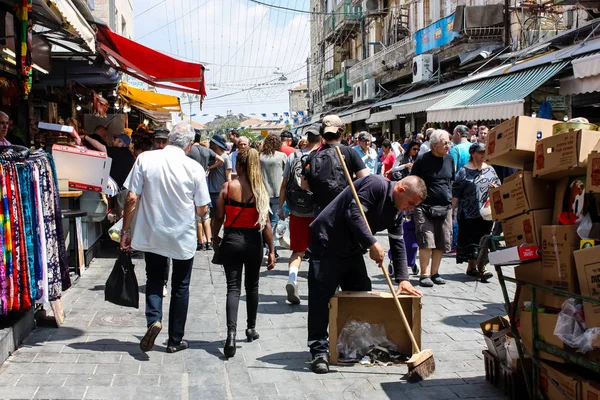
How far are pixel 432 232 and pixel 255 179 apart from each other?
3.10 meters

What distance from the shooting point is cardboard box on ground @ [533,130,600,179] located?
3916 mm

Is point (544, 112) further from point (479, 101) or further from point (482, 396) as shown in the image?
point (482, 396)

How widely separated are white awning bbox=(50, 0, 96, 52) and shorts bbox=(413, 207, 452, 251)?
402 centimetres

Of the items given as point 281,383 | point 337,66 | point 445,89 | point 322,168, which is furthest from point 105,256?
point 337,66

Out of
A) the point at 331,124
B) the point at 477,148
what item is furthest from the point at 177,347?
the point at 477,148

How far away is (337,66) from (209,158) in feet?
126

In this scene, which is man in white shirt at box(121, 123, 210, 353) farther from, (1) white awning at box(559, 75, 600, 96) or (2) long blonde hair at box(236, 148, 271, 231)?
(1) white awning at box(559, 75, 600, 96)

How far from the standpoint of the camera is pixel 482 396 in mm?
4535

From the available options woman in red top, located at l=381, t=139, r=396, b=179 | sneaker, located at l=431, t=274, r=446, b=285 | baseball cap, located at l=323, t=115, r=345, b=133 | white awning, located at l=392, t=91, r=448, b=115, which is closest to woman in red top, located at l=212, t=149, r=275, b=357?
baseball cap, located at l=323, t=115, r=345, b=133

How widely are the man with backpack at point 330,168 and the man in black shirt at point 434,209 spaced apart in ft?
5.43

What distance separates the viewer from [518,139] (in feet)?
14.5

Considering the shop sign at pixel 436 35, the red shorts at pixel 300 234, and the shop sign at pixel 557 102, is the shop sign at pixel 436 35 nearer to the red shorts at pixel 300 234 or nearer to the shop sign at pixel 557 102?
the shop sign at pixel 557 102

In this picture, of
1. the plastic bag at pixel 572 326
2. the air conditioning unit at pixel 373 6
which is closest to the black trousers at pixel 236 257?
the plastic bag at pixel 572 326

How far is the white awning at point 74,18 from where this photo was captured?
20.5 ft
